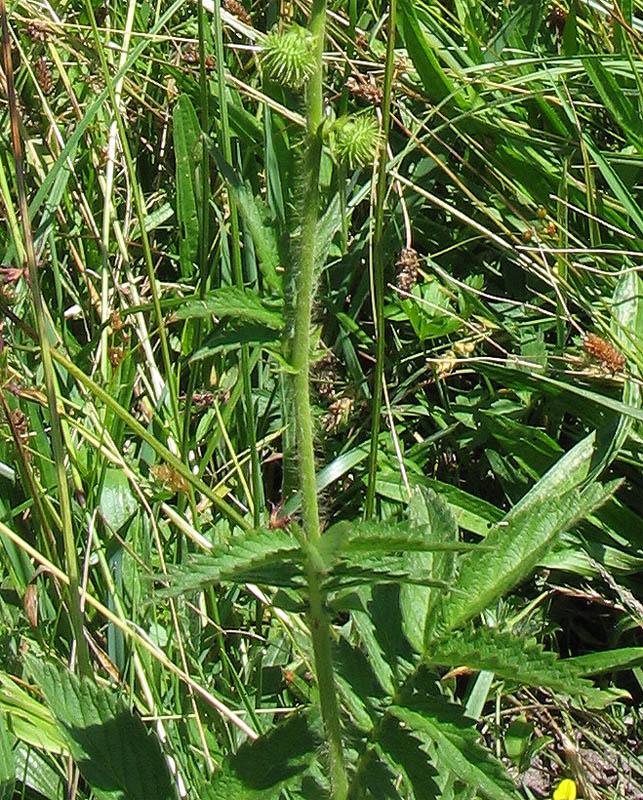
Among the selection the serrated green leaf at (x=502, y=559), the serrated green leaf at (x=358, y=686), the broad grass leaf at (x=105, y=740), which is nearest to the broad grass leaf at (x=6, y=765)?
the broad grass leaf at (x=105, y=740)

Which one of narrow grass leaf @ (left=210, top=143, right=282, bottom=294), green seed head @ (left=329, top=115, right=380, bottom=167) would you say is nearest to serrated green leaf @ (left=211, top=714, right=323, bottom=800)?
narrow grass leaf @ (left=210, top=143, right=282, bottom=294)

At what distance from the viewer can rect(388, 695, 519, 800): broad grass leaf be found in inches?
42.8

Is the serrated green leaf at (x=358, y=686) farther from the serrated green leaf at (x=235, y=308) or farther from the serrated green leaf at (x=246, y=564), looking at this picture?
the serrated green leaf at (x=235, y=308)

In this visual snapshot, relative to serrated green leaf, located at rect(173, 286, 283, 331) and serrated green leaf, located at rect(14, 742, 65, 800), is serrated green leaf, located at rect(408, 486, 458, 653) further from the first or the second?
serrated green leaf, located at rect(14, 742, 65, 800)

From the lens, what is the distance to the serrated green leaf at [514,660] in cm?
104

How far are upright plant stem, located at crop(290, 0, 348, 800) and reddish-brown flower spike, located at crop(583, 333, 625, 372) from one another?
88 centimetres

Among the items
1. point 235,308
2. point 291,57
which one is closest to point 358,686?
point 235,308

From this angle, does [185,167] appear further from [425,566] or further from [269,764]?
[269,764]

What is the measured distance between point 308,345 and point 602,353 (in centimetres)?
91

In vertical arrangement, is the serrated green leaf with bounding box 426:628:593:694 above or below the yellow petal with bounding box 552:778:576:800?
above

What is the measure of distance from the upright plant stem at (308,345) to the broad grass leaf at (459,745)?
98mm

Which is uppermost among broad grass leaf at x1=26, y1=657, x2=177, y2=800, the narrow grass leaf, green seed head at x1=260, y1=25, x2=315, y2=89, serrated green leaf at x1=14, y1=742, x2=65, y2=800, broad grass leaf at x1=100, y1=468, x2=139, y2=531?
green seed head at x1=260, y1=25, x2=315, y2=89

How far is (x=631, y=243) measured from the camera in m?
2.07

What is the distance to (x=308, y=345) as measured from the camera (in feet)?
3.44
